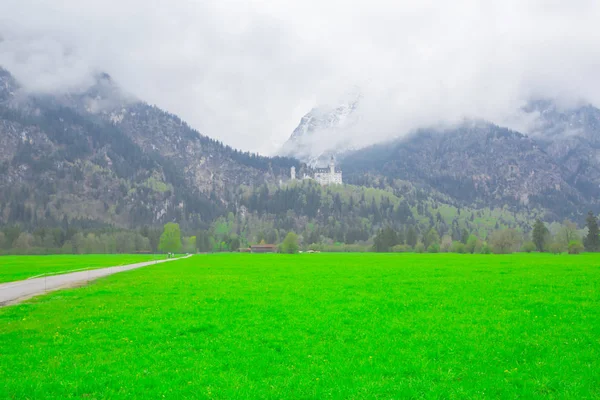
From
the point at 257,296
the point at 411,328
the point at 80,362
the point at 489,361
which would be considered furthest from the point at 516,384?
the point at 257,296

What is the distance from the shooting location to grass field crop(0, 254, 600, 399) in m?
12.5

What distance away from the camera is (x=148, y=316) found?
24266 millimetres

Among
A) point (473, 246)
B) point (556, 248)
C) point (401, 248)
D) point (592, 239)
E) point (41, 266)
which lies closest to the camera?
point (41, 266)

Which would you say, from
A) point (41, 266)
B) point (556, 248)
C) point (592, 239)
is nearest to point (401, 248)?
point (556, 248)

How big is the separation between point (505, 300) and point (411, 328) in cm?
1065

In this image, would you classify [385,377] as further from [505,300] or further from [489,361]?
[505,300]

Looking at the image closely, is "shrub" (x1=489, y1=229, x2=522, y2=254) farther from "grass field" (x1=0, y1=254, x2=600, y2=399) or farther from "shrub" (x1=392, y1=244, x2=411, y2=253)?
"grass field" (x1=0, y1=254, x2=600, y2=399)

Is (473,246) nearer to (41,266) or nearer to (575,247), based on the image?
(575,247)

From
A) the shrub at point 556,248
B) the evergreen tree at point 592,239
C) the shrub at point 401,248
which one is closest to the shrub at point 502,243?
the shrub at point 556,248

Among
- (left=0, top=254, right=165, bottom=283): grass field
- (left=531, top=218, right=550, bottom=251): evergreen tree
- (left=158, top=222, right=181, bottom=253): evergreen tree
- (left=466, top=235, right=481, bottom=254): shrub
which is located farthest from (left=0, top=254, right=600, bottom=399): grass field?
(left=158, top=222, right=181, bottom=253): evergreen tree

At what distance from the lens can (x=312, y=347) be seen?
16.9m

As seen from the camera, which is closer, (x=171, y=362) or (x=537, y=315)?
(x=171, y=362)

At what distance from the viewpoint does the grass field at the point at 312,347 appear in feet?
41.0

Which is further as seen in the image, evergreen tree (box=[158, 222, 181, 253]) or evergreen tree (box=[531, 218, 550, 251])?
evergreen tree (box=[158, 222, 181, 253])
